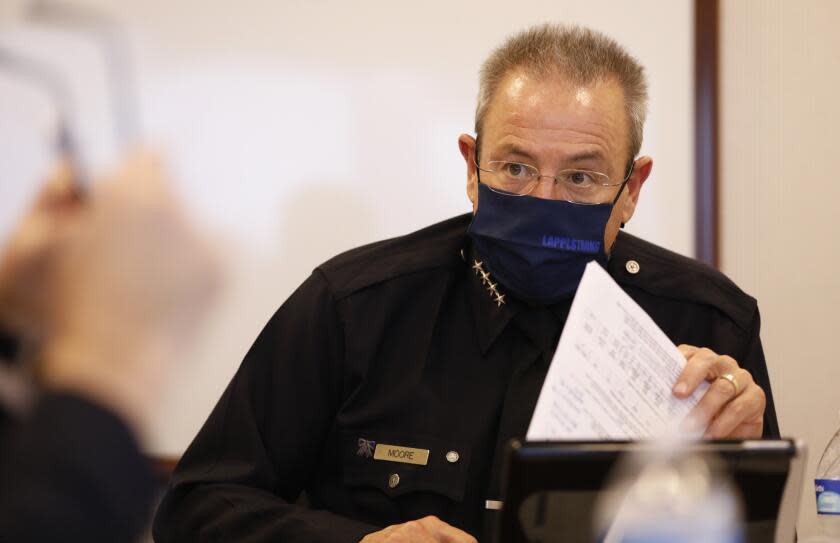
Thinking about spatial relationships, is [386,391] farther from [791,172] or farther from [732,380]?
[791,172]

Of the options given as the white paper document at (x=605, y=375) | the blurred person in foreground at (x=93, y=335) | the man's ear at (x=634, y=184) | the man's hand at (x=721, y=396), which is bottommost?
the man's hand at (x=721, y=396)

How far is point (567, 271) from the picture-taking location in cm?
166

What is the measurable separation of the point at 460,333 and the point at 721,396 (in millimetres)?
550

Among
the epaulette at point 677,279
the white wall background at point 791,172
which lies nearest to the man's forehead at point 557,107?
the epaulette at point 677,279

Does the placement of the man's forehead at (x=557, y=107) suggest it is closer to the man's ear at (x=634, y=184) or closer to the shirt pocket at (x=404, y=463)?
the man's ear at (x=634, y=184)

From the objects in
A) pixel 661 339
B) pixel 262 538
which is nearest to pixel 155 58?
pixel 661 339

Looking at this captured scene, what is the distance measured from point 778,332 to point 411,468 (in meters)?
1.08

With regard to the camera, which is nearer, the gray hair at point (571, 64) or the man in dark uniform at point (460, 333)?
the man in dark uniform at point (460, 333)

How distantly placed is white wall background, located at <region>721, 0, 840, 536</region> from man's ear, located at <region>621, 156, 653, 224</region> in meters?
0.53

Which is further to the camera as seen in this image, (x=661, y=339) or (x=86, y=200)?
(x=661, y=339)

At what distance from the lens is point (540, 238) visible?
1.61 meters

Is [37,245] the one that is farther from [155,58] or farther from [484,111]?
[484,111]

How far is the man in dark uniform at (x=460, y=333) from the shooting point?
1.63m

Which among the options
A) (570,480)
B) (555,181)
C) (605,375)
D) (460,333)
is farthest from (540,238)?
(570,480)
